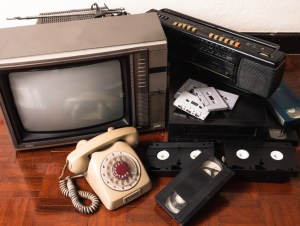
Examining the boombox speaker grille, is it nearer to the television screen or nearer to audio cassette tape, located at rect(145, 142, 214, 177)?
audio cassette tape, located at rect(145, 142, 214, 177)

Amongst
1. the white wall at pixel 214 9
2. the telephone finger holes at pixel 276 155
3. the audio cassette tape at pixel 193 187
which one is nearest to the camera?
the audio cassette tape at pixel 193 187

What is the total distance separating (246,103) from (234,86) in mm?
64

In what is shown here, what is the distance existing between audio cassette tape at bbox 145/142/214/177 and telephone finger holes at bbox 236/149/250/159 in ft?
0.24

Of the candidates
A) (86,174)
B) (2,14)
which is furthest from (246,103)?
(2,14)

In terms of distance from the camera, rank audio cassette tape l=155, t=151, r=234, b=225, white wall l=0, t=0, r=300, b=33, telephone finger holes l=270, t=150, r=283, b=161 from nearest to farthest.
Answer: audio cassette tape l=155, t=151, r=234, b=225, telephone finger holes l=270, t=150, r=283, b=161, white wall l=0, t=0, r=300, b=33

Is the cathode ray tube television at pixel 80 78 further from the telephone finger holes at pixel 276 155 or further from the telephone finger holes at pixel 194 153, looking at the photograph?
the telephone finger holes at pixel 276 155

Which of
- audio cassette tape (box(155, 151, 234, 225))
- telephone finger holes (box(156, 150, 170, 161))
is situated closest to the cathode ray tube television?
telephone finger holes (box(156, 150, 170, 161))

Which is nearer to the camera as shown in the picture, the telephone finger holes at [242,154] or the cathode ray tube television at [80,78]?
the cathode ray tube television at [80,78]

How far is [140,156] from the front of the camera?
3.60ft

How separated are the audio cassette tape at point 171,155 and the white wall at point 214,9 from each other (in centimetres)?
51

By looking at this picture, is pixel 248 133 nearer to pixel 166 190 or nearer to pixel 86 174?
pixel 166 190

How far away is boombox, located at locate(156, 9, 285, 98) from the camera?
1.01 metres

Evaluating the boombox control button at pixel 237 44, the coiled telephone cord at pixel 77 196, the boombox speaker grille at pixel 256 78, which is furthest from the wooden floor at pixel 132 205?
the boombox control button at pixel 237 44

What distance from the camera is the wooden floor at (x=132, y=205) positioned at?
968 millimetres
